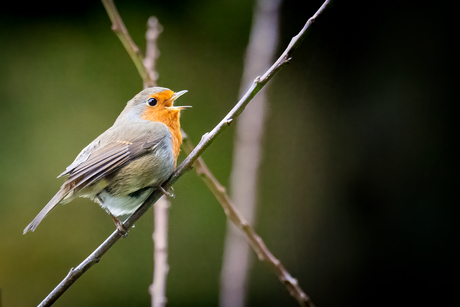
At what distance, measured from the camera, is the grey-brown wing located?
1931 millimetres

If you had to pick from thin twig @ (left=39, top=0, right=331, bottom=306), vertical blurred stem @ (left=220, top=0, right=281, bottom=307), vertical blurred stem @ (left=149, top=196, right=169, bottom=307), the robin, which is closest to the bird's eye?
the robin

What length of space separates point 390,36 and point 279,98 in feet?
3.95

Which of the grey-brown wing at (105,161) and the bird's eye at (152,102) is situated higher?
the bird's eye at (152,102)

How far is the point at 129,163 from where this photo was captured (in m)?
2.15

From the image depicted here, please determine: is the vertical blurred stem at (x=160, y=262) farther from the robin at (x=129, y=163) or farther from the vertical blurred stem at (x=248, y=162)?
the vertical blurred stem at (x=248, y=162)

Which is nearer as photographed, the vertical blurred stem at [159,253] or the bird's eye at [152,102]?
the vertical blurred stem at [159,253]

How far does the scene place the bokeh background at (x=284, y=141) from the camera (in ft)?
11.9

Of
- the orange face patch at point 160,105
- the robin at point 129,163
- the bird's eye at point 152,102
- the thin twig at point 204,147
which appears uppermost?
the bird's eye at point 152,102

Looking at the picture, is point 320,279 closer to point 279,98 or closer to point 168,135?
point 279,98

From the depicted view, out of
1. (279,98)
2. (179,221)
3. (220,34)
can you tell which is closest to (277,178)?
(279,98)

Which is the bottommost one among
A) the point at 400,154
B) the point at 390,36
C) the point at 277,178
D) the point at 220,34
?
the point at 400,154

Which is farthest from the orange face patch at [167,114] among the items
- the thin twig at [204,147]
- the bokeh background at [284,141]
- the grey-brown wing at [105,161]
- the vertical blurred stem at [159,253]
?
the bokeh background at [284,141]

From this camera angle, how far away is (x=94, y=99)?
4355 mm

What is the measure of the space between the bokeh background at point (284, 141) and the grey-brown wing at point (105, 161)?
71.2 inches
